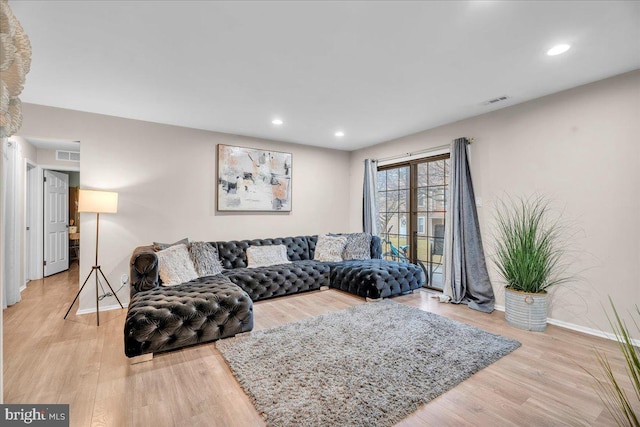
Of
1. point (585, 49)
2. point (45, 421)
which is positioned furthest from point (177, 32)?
point (585, 49)

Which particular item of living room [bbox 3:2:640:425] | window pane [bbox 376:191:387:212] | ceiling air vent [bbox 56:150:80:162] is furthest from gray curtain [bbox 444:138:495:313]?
ceiling air vent [bbox 56:150:80:162]

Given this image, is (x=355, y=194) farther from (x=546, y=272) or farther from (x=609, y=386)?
(x=609, y=386)

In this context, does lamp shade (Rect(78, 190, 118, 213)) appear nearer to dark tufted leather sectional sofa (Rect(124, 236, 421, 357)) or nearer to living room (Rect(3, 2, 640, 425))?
living room (Rect(3, 2, 640, 425))

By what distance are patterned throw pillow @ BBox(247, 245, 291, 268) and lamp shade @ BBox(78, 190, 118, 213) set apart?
1887mm

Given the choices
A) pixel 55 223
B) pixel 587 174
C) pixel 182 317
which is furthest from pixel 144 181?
pixel 587 174

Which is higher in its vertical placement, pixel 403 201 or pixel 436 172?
pixel 436 172

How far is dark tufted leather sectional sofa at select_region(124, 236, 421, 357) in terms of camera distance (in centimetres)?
255

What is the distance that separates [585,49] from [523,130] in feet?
3.96

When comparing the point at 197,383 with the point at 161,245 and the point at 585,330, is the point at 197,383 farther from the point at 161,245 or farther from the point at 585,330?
the point at 585,330

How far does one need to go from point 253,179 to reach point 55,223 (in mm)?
4266

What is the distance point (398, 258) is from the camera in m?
5.35

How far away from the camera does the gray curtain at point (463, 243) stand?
388 cm

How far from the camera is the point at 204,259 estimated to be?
3.85 meters

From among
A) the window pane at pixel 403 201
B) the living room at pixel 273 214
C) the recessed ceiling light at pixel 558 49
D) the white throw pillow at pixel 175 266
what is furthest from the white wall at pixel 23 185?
the recessed ceiling light at pixel 558 49
